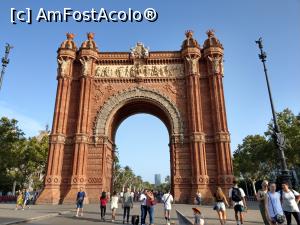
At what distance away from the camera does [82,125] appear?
25.8 meters

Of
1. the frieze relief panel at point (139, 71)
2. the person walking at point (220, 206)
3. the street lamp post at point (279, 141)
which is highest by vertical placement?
the frieze relief panel at point (139, 71)

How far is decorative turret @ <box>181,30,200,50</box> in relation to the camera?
28250mm

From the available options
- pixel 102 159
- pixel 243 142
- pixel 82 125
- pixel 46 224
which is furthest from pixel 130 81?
pixel 243 142

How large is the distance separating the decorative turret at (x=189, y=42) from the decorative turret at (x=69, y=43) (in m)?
12.2

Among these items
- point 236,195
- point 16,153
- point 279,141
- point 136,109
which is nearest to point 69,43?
point 136,109

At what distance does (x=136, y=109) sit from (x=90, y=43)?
9102 millimetres

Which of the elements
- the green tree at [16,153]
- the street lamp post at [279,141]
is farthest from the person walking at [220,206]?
the green tree at [16,153]

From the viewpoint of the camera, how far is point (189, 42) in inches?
1121

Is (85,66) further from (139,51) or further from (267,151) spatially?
(267,151)

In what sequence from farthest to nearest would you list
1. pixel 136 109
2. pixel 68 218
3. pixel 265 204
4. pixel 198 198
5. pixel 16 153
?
pixel 16 153, pixel 136 109, pixel 198 198, pixel 68 218, pixel 265 204

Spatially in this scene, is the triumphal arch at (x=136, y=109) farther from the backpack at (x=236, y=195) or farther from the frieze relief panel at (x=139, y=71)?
the backpack at (x=236, y=195)

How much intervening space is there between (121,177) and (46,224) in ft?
251

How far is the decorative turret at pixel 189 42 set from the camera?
2825cm

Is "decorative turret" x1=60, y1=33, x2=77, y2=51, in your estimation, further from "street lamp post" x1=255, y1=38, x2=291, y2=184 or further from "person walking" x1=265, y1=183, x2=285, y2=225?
"person walking" x1=265, y1=183, x2=285, y2=225
